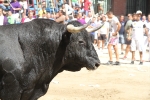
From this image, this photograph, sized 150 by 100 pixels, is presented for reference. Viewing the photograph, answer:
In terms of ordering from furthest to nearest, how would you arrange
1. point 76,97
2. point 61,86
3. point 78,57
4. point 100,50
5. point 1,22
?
point 100,50 → point 1,22 → point 61,86 → point 76,97 → point 78,57

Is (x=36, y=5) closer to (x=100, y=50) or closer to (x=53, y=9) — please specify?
(x=53, y=9)

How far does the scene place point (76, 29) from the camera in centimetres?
498

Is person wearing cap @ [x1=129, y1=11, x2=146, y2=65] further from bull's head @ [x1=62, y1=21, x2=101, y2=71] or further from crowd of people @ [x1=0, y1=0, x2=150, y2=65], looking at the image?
bull's head @ [x1=62, y1=21, x2=101, y2=71]

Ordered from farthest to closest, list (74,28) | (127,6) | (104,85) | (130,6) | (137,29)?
(127,6), (130,6), (137,29), (104,85), (74,28)

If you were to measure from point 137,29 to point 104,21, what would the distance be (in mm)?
1910

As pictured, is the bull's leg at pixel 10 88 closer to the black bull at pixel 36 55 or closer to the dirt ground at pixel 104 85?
the black bull at pixel 36 55

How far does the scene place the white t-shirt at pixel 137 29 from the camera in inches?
519

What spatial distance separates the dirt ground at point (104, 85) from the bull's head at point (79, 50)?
3.01m

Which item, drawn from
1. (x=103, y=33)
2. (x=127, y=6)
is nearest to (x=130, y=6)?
(x=127, y=6)

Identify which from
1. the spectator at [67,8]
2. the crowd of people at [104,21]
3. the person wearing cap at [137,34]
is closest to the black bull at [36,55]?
the crowd of people at [104,21]

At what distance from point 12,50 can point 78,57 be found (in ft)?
2.90

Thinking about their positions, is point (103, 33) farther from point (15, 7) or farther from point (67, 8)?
point (15, 7)

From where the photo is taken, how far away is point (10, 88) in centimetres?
475

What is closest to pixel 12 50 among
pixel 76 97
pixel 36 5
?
pixel 76 97
